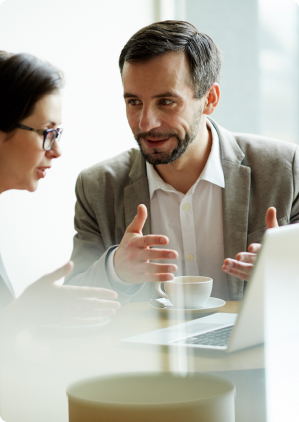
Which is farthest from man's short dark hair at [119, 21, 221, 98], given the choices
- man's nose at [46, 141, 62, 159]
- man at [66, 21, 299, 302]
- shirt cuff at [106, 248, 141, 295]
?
shirt cuff at [106, 248, 141, 295]

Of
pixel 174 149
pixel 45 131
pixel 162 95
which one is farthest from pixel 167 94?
pixel 45 131

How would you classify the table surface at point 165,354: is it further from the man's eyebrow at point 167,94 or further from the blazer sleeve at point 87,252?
the man's eyebrow at point 167,94

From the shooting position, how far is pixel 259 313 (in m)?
0.40

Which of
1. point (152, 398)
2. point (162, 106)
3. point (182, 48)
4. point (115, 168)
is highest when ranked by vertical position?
point (182, 48)

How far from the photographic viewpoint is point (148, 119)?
0.78m

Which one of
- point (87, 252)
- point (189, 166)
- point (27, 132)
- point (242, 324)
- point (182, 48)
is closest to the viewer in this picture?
point (242, 324)

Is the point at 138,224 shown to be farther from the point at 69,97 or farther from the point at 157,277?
the point at 69,97

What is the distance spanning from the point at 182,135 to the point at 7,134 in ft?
1.52

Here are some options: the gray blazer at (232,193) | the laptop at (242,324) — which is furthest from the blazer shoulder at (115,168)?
the laptop at (242,324)

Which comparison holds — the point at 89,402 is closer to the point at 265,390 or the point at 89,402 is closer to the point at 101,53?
the point at 265,390

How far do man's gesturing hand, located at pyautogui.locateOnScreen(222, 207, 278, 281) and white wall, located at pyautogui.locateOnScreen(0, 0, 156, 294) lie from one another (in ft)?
0.85

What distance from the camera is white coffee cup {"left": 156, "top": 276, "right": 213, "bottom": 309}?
0.59 meters

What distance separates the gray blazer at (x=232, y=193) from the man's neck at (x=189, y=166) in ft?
0.21

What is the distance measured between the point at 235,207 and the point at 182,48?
322mm
